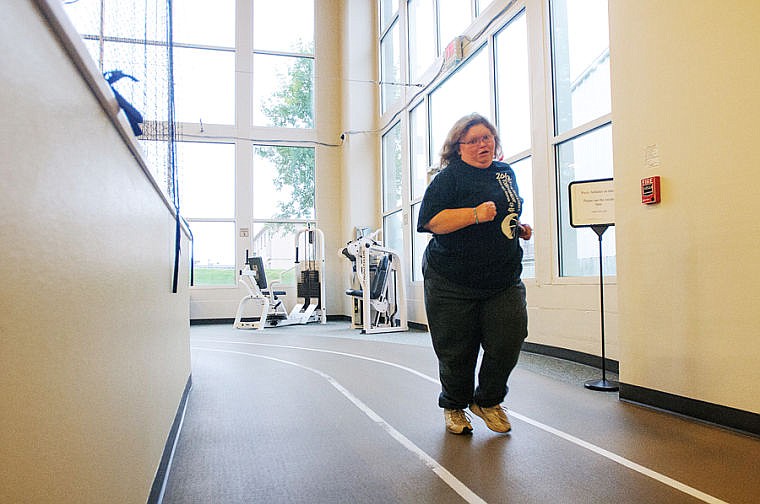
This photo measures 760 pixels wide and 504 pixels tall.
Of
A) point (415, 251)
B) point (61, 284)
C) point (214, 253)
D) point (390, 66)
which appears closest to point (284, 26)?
point (390, 66)

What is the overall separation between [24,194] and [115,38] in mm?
1258

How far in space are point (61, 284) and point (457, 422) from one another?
1.93 meters

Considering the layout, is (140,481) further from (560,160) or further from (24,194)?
(560,160)

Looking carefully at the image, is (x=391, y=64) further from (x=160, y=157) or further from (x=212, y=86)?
(x=160, y=157)

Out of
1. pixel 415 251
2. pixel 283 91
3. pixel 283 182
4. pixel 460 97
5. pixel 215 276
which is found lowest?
pixel 215 276

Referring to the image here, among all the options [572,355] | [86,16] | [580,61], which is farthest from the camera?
[580,61]

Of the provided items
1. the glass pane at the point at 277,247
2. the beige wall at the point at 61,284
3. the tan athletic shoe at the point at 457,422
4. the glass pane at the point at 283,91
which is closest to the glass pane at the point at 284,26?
the glass pane at the point at 283,91

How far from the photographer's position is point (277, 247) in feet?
31.6

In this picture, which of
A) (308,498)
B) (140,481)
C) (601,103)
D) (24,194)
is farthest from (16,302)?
(601,103)

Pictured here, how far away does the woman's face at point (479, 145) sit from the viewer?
237 cm

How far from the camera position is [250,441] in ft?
7.54

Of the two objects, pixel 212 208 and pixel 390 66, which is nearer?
pixel 390 66

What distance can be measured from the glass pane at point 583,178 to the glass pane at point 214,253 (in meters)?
6.02

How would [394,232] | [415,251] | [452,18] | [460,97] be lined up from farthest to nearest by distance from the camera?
[394,232] → [415,251] → [452,18] → [460,97]
